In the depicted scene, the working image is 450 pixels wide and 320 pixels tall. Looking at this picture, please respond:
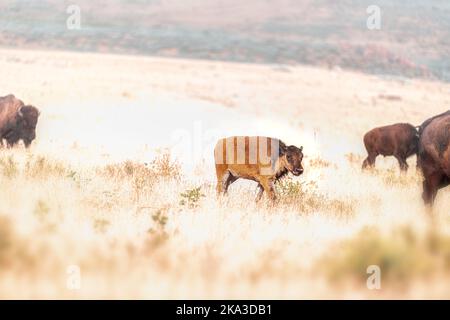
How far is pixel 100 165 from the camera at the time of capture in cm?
1728

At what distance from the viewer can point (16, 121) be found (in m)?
23.8

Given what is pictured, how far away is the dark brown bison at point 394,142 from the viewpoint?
24344 millimetres

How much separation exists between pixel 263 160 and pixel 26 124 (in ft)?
37.3

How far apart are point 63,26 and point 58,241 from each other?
85226 mm

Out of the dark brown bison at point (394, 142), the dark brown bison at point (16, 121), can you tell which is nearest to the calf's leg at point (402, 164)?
the dark brown bison at point (394, 142)

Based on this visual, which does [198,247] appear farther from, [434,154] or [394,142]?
[394,142]

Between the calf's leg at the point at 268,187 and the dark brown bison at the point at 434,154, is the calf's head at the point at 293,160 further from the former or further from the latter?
the dark brown bison at the point at 434,154

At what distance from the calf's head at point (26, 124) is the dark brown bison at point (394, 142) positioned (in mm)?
8022

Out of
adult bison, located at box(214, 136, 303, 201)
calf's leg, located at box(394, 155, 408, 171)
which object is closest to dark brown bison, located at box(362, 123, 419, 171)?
calf's leg, located at box(394, 155, 408, 171)

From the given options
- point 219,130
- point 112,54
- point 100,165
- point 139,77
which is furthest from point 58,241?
point 112,54

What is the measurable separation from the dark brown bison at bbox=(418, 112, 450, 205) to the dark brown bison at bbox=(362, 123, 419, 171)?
32.0 feet

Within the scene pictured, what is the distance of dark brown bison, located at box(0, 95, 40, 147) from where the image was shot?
23.5m
